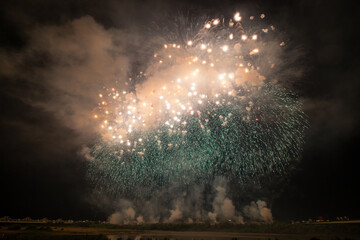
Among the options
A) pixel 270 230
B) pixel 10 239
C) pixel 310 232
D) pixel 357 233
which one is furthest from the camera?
pixel 270 230

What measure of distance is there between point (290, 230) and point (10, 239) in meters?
95.5

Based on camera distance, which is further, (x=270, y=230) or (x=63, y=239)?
(x=270, y=230)

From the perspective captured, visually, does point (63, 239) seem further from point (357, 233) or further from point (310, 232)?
point (310, 232)

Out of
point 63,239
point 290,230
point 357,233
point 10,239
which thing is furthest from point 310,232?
point 10,239

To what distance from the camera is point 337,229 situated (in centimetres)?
6775

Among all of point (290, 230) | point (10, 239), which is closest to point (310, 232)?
point (290, 230)

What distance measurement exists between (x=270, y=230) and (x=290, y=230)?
10344mm

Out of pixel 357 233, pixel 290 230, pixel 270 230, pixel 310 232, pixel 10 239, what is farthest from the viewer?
pixel 270 230

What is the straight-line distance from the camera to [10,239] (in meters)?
31.8

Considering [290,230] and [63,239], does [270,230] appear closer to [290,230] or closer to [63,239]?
[290,230]

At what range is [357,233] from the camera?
5919 centimetres

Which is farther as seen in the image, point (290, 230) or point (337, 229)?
point (290, 230)

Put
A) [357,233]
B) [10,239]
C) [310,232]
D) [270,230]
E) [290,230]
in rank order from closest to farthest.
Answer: [10,239], [357,233], [310,232], [290,230], [270,230]

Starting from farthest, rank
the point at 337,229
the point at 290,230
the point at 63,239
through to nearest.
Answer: the point at 290,230 → the point at 337,229 → the point at 63,239
